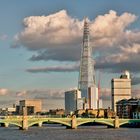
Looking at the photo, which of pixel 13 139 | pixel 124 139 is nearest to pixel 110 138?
pixel 124 139

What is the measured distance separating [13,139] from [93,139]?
63.8ft

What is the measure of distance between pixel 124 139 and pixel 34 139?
72.0 ft

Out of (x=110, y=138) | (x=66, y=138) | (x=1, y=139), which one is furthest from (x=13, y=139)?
(x=110, y=138)

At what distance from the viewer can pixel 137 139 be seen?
14612 centimetres

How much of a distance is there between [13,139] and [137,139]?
30.4m

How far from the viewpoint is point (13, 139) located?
5640 inches

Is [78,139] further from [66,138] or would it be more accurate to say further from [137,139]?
[137,139]

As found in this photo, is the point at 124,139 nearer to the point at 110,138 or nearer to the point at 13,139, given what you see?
the point at 110,138

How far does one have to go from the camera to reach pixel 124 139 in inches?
5709

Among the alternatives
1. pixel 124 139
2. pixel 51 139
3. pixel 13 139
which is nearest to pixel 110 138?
pixel 124 139

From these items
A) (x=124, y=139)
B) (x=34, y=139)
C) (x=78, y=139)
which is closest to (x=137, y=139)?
(x=124, y=139)

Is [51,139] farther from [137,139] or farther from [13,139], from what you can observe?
[137,139]

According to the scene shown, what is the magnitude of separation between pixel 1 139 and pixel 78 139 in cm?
1874

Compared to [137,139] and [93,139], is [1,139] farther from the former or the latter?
[137,139]
